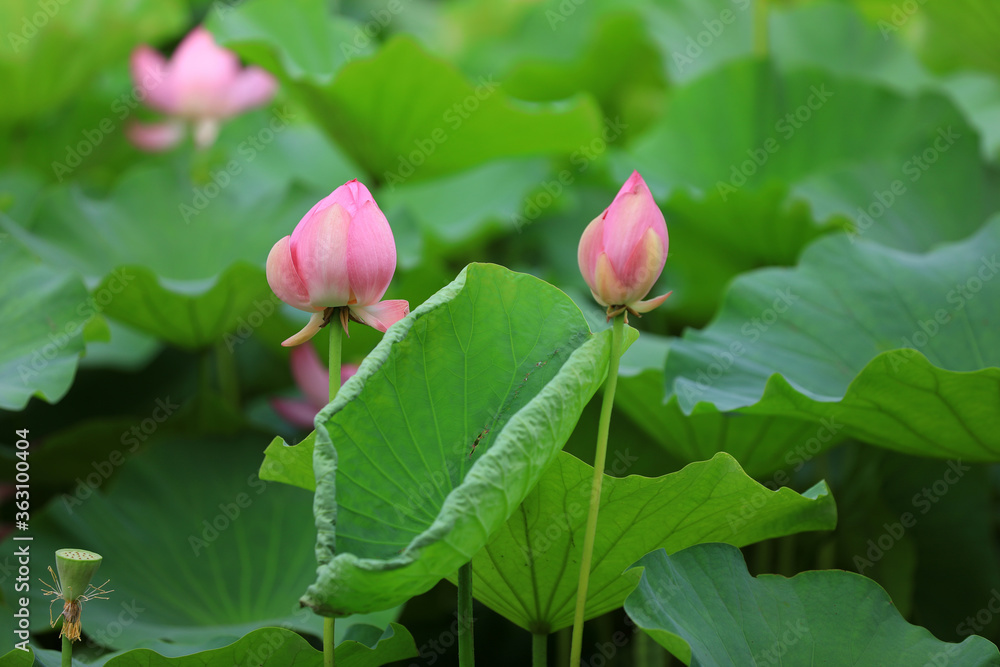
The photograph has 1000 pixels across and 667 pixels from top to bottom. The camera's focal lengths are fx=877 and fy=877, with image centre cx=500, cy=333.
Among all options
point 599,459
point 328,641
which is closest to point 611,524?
point 599,459

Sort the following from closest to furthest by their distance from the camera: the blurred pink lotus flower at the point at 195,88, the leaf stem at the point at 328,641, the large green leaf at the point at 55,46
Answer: the leaf stem at the point at 328,641
the large green leaf at the point at 55,46
the blurred pink lotus flower at the point at 195,88

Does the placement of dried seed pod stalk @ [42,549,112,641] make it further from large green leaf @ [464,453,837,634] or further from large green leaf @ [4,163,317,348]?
large green leaf @ [4,163,317,348]

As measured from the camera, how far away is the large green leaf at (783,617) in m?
0.64

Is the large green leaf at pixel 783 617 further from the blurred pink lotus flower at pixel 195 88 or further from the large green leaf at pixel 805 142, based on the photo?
the blurred pink lotus flower at pixel 195 88

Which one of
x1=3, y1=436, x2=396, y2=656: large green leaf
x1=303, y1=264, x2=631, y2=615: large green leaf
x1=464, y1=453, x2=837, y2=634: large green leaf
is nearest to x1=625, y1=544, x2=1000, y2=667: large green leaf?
x1=464, y1=453, x2=837, y2=634: large green leaf

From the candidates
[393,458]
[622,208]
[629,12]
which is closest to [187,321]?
[393,458]

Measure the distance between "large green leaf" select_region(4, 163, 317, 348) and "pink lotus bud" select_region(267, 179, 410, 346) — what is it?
0.54 meters

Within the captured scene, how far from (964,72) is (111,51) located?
5.59 ft

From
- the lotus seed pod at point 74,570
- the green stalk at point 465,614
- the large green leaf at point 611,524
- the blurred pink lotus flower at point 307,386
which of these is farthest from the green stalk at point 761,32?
the lotus seed pod at point 74,570

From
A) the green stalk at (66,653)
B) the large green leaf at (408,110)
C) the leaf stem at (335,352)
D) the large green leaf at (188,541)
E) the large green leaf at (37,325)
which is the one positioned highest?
the large green leaf at (408,110)

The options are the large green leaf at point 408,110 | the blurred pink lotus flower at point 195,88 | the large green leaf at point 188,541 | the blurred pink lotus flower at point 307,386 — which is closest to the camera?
the large green leaf at point 188,541

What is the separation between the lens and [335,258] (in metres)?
0.59

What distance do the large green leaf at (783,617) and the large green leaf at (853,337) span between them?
0.17 meters

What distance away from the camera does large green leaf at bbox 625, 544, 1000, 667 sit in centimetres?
64
